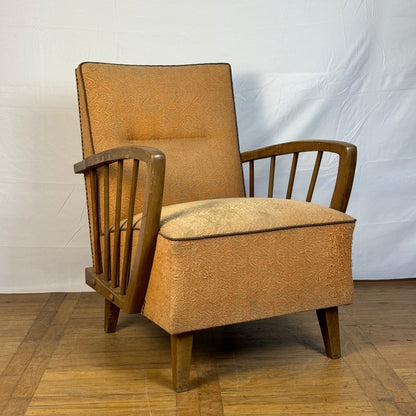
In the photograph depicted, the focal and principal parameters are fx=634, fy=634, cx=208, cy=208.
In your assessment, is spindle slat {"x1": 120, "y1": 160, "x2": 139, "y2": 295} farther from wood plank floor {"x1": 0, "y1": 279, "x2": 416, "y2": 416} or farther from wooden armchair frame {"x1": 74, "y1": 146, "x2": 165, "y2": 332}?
wood plank floor {"x1": 0, "y1": 279, "x2": 416, "y2": 416}

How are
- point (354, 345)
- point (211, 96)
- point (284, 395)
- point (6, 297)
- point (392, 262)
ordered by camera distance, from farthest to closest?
point (392, 262) < point (6, 297) < point (211, 96) < point (354, 345) < point (284, 395)

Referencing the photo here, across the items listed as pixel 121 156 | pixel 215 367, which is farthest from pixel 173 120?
pixel 215 367

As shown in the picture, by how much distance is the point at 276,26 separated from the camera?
2.64m

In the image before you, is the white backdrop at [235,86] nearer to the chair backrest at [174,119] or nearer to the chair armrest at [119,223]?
the chair backrest at [174,119]

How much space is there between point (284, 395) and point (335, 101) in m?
1.44

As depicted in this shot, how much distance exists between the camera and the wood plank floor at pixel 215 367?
1.57 m

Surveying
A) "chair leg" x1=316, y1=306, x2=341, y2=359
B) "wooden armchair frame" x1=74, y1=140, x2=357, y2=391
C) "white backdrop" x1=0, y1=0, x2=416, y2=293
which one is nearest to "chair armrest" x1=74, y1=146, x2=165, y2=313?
"wooden armchair frame" x1=74, y1=140, x2=357, y2=391

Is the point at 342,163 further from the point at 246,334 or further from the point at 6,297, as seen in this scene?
the point at 6,297

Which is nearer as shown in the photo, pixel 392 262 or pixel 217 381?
pixel 217 381

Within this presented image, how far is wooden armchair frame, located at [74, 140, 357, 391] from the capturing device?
154 cm

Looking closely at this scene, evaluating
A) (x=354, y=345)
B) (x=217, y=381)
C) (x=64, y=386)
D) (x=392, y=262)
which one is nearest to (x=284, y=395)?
(x=217, y=381)

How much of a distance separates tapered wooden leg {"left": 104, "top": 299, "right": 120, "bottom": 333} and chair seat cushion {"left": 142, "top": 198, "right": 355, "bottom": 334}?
450mm

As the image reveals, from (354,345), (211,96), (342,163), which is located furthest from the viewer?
(211,96)

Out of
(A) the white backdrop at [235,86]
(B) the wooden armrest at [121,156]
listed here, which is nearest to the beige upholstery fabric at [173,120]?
(B) the wooden armrest at [121,156]
